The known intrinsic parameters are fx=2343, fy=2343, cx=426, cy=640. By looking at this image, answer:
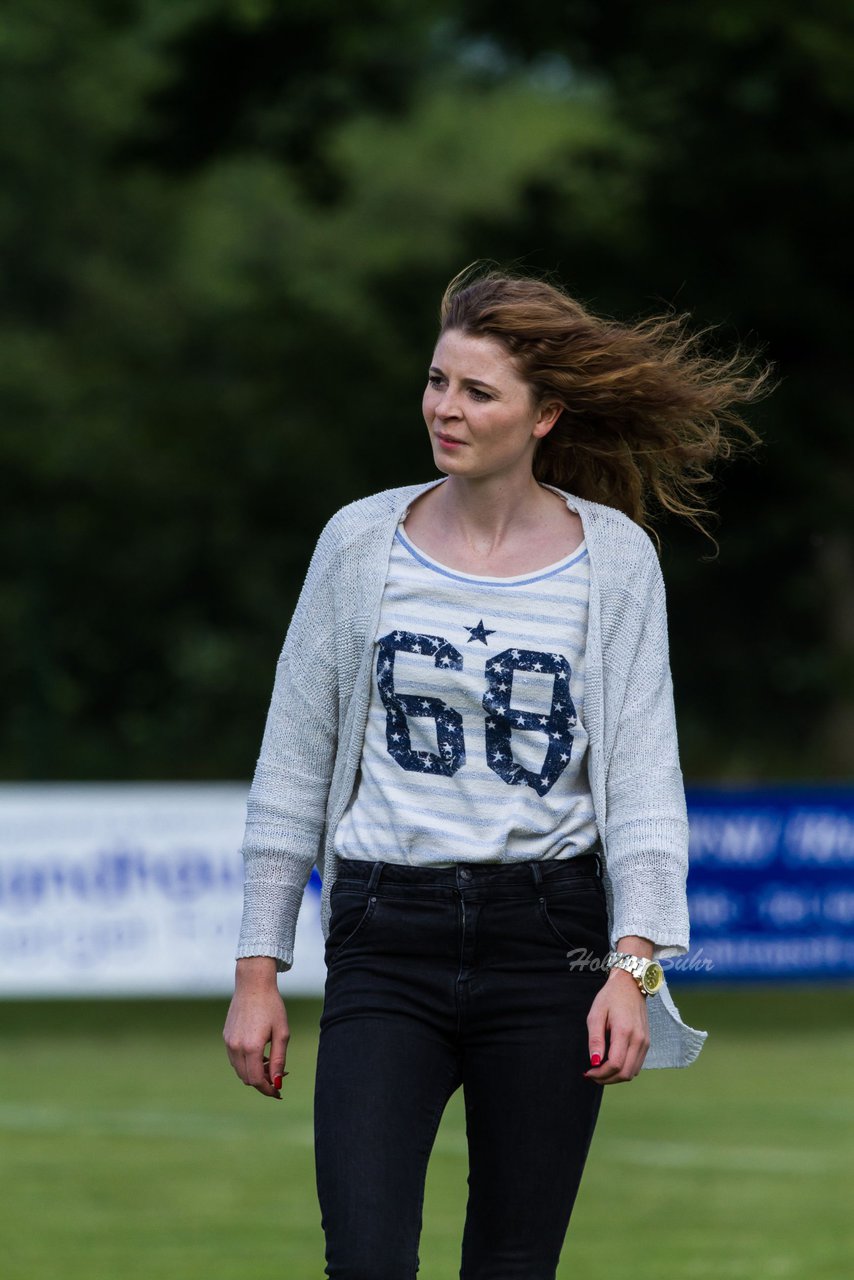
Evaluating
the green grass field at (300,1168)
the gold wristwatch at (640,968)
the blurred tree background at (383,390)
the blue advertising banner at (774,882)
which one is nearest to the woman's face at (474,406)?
the gold wristwatch at (640,968)

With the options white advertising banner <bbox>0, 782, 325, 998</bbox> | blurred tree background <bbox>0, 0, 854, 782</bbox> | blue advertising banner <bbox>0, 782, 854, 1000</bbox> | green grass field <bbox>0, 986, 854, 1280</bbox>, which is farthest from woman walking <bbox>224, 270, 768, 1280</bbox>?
blurred tree background <bbox>0, 0, 854, 782</bbox>

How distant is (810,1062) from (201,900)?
3.44m

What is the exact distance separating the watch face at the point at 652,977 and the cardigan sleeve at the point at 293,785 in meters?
0.57

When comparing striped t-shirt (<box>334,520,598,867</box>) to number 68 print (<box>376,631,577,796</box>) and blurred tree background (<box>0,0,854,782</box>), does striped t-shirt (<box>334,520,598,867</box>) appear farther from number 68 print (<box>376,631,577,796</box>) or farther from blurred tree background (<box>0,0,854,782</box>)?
blurred tree background (<box>0,0,854,782</box>)

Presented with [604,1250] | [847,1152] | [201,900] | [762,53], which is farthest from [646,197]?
[604,1250]

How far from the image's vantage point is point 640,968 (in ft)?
11.5

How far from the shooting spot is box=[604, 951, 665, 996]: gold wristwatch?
11.5 ft

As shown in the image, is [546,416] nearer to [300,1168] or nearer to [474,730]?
[474,730]

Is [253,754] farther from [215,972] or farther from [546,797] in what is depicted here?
[546,797]

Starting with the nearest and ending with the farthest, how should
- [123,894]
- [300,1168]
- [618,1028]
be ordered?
1. [618,1028]
2. [300,1168]
3. [123,894]

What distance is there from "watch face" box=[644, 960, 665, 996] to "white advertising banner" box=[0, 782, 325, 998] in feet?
29.6

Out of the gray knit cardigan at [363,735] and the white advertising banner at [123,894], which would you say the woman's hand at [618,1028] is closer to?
the gray knit cardigan at [363,735]

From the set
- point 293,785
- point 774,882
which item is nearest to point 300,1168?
point 774,882

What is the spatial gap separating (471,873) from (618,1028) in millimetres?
321
